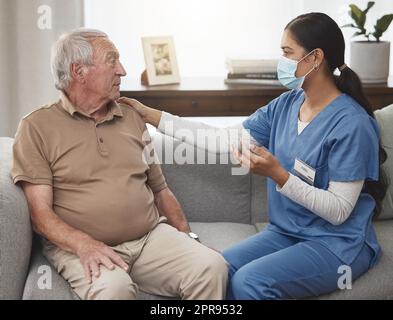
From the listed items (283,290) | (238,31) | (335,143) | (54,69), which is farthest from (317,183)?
(238,31)

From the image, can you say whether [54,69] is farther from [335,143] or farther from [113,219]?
[335,143]

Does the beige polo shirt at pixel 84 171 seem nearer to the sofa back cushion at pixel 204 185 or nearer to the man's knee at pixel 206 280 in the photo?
the man's knee at pixel 206 280

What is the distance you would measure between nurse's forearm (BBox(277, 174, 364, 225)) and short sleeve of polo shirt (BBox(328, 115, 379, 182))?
0.03 m

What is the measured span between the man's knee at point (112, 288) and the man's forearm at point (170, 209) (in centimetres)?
42

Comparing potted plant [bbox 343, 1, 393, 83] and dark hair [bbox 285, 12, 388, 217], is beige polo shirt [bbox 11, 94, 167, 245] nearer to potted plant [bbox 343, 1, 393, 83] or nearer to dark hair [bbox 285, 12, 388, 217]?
dark hair [bbox 285, 12, 388, 217]

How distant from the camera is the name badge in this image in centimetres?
206

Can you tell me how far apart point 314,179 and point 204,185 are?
1.99 ft

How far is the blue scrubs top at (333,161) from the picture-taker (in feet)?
6.61

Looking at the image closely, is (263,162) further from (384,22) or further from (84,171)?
(384,22)

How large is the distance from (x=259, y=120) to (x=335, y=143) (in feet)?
1.22

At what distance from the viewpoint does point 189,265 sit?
6.62ft

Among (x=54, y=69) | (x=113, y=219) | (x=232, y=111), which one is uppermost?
(x=54, y=69)
